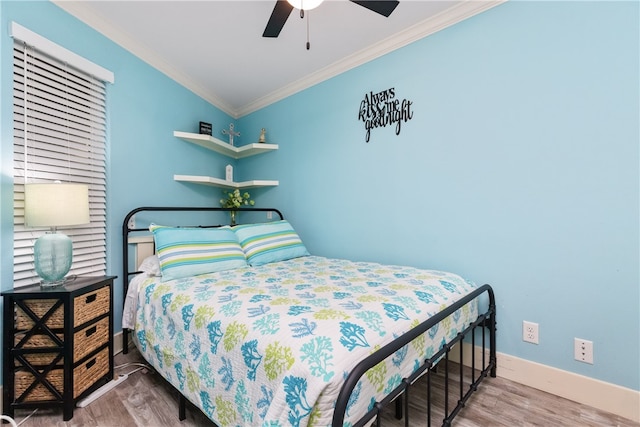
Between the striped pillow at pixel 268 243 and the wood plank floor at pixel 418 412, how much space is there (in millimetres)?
1011

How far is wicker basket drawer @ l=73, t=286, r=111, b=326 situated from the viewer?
5.01 ft

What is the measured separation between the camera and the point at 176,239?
6.40 ft

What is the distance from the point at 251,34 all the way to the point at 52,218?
6.10ft

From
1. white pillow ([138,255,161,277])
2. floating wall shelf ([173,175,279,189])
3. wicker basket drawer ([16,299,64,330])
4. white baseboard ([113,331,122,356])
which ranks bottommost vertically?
white baseboard ([113,331,122,356])

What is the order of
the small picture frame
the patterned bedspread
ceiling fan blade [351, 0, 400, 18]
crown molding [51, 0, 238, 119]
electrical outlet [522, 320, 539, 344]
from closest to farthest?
the patterned bedspread
ceiling fan blade [351, 0, 400, 18]
electrical outlet [522, 320, 539, 344]
crown molding [51, 0, 238, 119]
the small picture frame

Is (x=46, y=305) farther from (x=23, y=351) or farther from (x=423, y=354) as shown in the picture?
(x=423, y=354)

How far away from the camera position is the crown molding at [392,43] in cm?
198

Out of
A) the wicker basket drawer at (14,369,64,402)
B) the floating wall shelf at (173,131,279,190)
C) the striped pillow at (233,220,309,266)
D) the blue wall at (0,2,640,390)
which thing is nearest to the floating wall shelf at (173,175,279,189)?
the floating wall shelf at (173,131,279,190)

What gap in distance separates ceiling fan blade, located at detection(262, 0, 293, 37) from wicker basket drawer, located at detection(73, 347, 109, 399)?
2.25 metres

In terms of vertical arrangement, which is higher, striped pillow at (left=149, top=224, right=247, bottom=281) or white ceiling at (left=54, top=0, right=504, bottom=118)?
white ceiling at (left=54, top=0, right=504, bottom=118)

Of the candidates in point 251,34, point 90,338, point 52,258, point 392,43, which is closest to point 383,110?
point 392,43

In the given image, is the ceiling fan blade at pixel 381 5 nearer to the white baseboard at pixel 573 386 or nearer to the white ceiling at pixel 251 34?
the white ceiling at pixel 251 34

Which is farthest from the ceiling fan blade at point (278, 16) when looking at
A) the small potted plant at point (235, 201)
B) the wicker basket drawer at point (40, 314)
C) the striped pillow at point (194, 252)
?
the wicker basket drawer at point (40, 314)

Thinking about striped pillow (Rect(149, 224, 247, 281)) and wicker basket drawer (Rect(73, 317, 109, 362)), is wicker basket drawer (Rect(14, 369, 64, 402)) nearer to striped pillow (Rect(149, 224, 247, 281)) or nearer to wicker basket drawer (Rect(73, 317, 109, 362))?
wicker basket drawer (Rect(73, 317, 109, 362))
